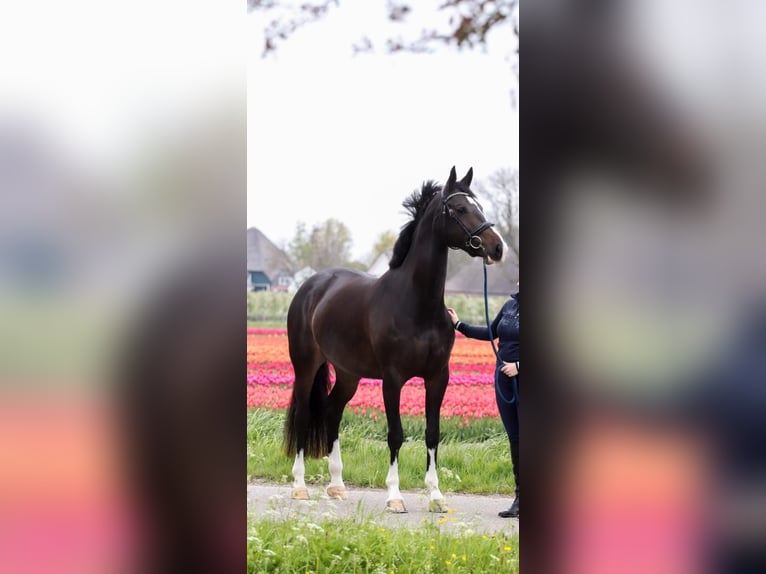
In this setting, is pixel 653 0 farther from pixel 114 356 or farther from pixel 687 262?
pixel 114 356

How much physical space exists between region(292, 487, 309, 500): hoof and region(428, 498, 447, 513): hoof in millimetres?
639

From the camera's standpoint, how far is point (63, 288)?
1435 millimetres

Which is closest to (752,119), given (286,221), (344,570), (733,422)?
(733,422)

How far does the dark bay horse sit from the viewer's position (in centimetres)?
344

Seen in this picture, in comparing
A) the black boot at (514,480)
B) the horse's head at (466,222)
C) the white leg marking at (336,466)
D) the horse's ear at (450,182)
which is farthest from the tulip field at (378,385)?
the horse's ear at (450,182)

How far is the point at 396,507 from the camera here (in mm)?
3428

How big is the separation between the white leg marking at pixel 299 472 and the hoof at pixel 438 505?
68cm

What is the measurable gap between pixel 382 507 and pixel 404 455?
0.31 m

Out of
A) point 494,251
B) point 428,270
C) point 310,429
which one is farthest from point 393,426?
Answer: point 494,251

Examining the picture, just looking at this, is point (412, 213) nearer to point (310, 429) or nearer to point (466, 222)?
point (466, 222)

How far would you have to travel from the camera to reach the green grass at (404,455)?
11.8ft

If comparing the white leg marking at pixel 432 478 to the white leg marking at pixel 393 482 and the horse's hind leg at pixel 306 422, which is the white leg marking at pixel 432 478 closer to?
the white leg marking at pixel 393 482

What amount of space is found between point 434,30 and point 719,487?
8.16 ft

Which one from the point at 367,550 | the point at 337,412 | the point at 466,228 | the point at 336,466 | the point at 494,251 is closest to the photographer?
the point at 367,550
